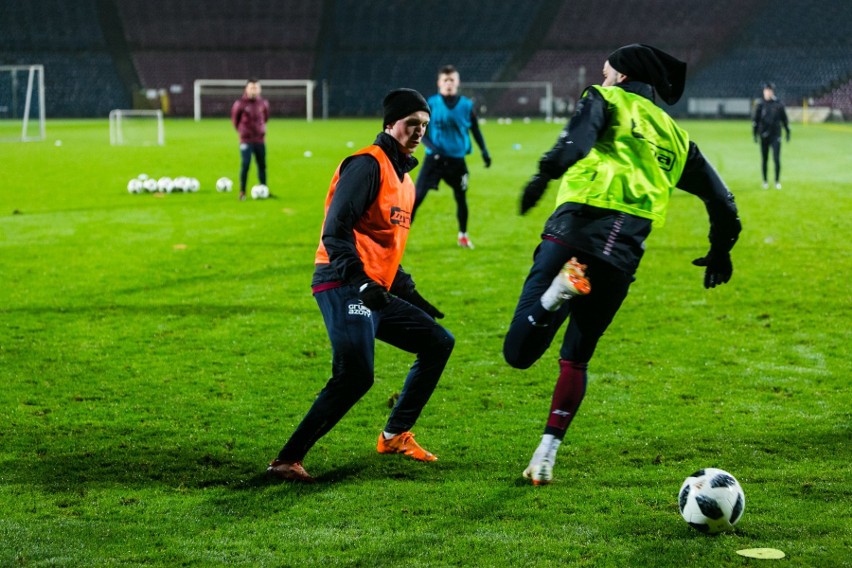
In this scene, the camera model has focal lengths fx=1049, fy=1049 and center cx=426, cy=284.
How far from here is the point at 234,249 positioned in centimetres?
1250

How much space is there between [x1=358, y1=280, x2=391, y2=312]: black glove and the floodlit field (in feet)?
2.90

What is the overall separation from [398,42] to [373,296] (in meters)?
52.1

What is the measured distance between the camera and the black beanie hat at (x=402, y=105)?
486cm

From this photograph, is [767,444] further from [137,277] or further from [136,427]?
[137,277]

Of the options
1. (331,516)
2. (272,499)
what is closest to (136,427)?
(272,499)

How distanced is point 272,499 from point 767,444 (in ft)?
8.60

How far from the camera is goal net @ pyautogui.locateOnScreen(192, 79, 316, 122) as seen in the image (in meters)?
52.4

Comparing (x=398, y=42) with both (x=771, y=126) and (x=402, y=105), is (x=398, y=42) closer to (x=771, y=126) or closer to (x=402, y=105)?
(x=771, y=126)

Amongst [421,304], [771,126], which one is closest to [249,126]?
[771,126]

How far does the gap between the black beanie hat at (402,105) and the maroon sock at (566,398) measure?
1374mm

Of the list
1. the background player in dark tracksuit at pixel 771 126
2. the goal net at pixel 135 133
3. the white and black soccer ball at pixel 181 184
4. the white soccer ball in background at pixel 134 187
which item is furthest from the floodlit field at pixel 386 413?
the goal net at pixel 135 133

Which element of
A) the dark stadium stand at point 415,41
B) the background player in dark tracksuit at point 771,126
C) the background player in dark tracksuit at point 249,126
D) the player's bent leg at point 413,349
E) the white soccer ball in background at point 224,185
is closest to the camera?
the player's bent leg at point 413,349

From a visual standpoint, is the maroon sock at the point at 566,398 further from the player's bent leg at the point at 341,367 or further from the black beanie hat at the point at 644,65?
the black beanie hat at the point at 644,65

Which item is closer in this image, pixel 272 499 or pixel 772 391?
pixel 272 499
